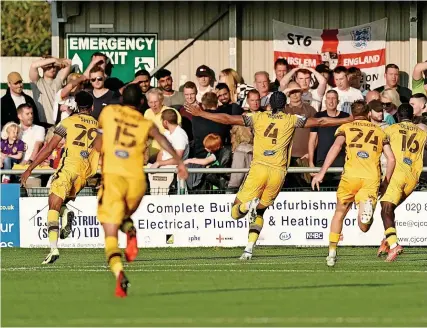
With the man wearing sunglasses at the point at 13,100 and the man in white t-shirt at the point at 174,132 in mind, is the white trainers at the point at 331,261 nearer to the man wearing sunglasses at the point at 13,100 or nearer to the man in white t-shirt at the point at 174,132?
the man in white t-shirt at the point at 174,132

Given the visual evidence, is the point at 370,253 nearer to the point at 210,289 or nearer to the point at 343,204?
the point at 343,204

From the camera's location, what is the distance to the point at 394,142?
20312 millimetres

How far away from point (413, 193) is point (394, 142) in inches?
97.2

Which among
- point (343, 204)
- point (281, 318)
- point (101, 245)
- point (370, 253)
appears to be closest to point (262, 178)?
point (343, 204)

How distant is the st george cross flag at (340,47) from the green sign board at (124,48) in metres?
2.47

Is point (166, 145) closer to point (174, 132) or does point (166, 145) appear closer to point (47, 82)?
point (174, 132)

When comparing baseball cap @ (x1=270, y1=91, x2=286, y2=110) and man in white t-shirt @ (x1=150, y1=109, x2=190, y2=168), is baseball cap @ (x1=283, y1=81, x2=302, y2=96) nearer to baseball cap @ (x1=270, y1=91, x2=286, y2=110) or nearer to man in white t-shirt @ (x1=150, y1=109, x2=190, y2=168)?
man in white t-shirt @ (x1=150, y1=109, x2=190, y2=168)

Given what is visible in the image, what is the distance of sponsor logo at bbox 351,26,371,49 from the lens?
1034 inches

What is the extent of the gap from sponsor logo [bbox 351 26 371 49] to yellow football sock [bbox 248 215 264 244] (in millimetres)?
7235

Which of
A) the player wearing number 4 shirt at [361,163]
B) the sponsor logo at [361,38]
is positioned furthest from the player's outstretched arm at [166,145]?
the sponsor logo at [361,38]

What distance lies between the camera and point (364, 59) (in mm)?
26281

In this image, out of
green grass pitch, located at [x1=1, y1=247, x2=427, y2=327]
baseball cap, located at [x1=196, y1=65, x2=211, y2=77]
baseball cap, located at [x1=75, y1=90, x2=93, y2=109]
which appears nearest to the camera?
green grass pitch, located at [x1=1, y1=247, x2=427, y2=327]

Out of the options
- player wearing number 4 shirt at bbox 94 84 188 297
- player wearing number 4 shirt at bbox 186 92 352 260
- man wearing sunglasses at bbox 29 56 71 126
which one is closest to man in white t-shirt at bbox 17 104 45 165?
man wearing sunglasses at bbox 29 56 71 126

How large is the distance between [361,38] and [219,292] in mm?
12537
